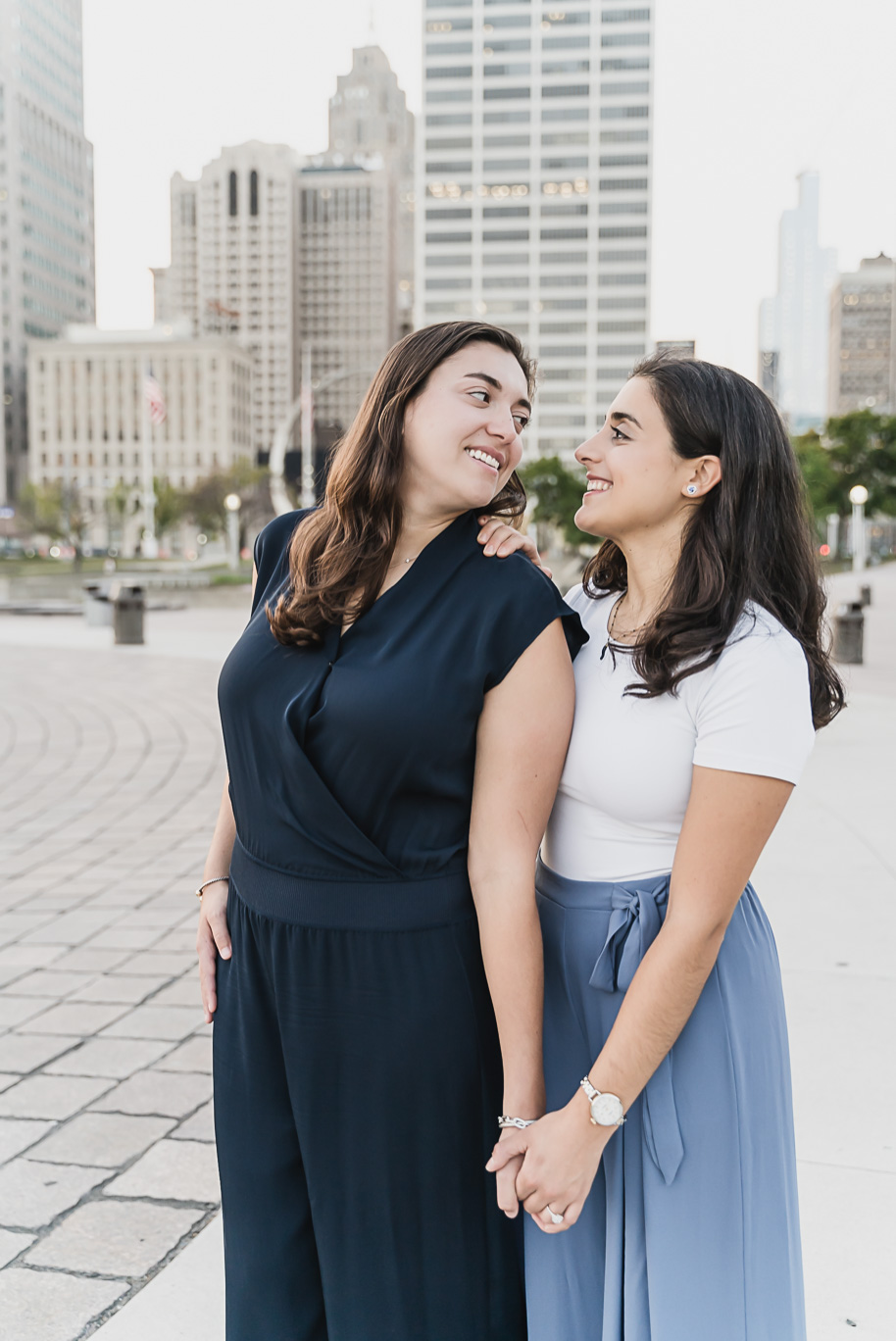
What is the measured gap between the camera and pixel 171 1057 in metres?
3.62

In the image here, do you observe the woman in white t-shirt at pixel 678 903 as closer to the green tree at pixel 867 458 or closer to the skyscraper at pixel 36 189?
the green tree at pixel 867 458

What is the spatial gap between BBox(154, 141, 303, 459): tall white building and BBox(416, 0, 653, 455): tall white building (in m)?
34.7

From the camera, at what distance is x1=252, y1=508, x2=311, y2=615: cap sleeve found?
2037 mm

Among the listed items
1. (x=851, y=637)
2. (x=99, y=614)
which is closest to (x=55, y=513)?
(x=99, y=614)

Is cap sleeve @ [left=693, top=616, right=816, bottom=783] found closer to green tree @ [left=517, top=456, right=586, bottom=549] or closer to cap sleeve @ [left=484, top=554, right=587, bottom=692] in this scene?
cap sleeve @ [left=484, top=554, right=587, bottom=692]

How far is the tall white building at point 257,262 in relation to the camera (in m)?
154

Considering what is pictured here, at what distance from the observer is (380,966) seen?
1.70m

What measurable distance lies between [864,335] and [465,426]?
16539 centimetres

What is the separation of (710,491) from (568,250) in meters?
135

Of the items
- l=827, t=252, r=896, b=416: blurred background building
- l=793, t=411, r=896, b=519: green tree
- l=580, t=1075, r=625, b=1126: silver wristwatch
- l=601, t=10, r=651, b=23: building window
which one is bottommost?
l=580, t=1075, r=625, b=1126: silver wristwatch

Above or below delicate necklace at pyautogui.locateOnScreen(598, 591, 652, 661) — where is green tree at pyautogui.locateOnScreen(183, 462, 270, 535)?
above

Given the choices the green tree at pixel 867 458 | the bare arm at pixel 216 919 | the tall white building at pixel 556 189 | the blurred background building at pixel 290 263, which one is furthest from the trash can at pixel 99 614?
the blurred background building at pixel 290 263

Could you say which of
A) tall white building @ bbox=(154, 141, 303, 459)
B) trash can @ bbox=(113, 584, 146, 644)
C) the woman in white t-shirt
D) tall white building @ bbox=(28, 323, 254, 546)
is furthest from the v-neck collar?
tall white building @ bbox=(154, 141, 303, 459)

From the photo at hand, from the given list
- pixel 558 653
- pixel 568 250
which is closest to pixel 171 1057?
pixel 558 653
